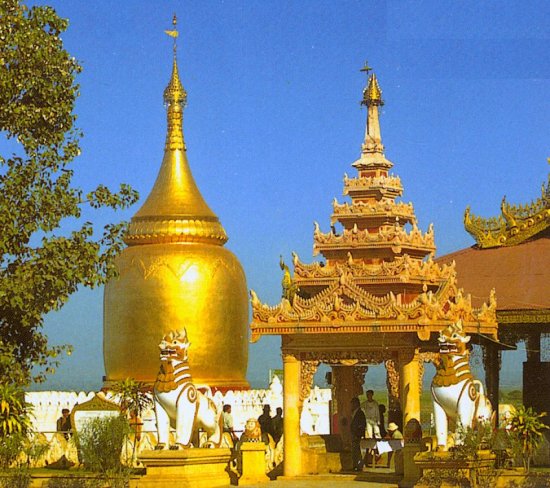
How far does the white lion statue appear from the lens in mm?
24859

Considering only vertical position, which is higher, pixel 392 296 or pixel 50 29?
pixel 50 29

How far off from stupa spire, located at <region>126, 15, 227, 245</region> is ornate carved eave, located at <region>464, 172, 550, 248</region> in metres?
22.2

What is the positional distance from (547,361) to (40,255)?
1162 cm

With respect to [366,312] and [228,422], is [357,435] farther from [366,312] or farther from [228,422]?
[228,422]

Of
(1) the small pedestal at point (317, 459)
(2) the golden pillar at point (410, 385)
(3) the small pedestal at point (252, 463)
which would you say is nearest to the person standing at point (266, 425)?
(1) the small pedestal at point (317, 459)

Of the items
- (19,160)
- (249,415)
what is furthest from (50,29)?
(249,415)

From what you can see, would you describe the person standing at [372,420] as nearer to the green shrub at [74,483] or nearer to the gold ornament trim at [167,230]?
the green shrub at [74,483]

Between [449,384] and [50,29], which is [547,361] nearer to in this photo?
[449,384]

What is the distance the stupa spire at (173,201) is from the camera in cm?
5153

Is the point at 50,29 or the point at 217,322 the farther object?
the point at 217,322

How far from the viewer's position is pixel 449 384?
23781 mm

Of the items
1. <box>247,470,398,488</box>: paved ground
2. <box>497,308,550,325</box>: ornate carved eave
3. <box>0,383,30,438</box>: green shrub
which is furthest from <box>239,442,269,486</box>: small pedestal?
<box>497,308,550,325</box>: ornate carved eave

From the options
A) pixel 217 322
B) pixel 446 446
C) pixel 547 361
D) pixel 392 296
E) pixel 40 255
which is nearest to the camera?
pixel 40 255

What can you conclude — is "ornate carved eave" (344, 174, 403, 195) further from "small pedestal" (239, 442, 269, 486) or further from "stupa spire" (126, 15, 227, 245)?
"stupa spire" (126, 15, 227, 245)
